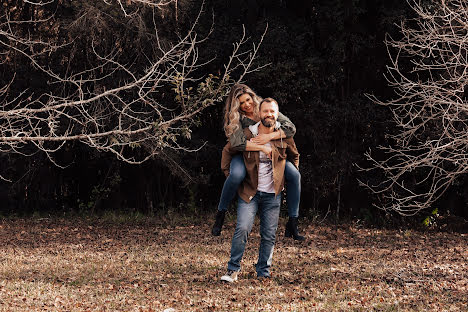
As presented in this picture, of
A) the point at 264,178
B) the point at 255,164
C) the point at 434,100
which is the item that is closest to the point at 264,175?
the point at 264,178

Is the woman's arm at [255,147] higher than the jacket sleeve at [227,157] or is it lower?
higher

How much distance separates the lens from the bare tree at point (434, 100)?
29.1ft

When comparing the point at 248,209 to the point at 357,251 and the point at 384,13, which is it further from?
the point at 384,13

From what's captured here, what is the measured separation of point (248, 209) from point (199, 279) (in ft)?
4.35

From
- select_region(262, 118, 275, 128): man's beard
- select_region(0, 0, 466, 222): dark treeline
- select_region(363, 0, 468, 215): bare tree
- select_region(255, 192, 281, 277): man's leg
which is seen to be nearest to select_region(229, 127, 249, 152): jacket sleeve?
select_region(262, 118, 275, 128): man's beard

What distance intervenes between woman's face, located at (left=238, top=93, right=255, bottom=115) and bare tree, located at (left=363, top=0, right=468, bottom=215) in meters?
3.02

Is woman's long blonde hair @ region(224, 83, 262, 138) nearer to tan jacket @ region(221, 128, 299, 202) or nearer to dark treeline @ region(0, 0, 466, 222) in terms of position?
tan jacket @ region(221, 128, 299, 202)

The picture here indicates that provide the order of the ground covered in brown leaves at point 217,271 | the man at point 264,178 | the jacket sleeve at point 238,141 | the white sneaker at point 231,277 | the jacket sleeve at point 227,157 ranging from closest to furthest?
the ground covered in brown leaves at point 217,271
the jacket sleeve at point 238,141
the man at point 264,178
the jacket sleeve at point 227,157
the white sneaker at point 231,277

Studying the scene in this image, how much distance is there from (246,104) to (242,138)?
388 mm

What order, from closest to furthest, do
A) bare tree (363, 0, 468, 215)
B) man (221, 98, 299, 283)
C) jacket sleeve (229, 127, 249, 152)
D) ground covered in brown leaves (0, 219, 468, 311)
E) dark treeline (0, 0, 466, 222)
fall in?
1. ground covered in brown leaves (0, 219, 468, 311)
2. jacket sleeve (229, 127, 249, 152)
3. man (221, 98, 299, 283)
4. bare tree (363, 0, 468, 215)
5. dark treeline (0, 0, 466, 222)

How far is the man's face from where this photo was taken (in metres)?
6.47

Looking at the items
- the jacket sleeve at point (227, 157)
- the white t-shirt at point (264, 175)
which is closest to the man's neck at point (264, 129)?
the white t-shirt at point (264, 175)

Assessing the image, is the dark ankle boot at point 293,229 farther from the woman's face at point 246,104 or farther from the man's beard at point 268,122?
the woman's face at point 246,104

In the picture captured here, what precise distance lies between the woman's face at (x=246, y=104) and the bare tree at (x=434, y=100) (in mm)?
3016
